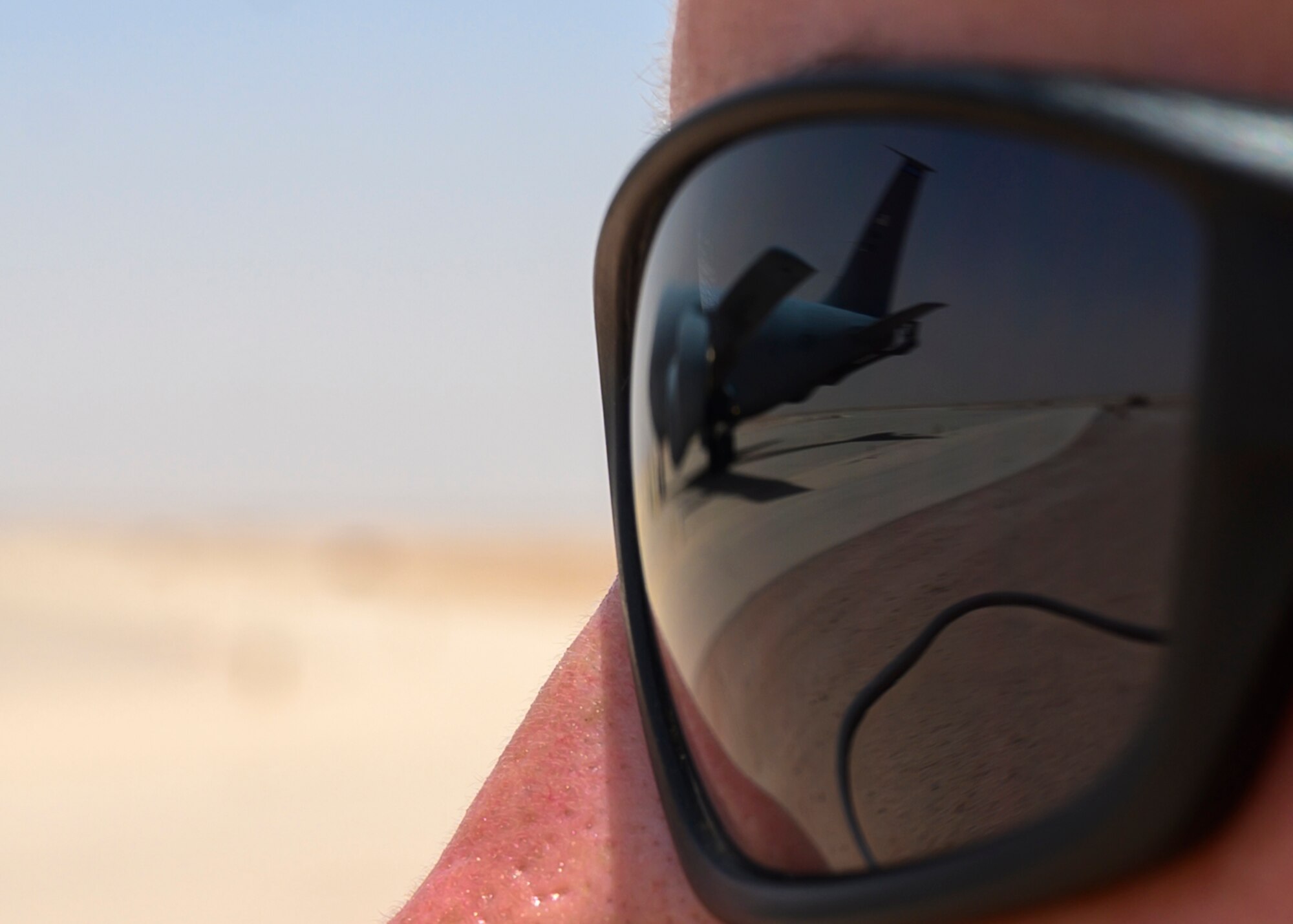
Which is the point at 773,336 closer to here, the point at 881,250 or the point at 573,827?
the point at 881,250

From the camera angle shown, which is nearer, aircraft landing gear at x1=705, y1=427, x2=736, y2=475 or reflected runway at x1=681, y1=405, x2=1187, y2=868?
reflected runway at x1=681, y1=405, x2=1187, y2=868

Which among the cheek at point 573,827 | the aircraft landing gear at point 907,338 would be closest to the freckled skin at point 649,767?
the cheek at point 573,827

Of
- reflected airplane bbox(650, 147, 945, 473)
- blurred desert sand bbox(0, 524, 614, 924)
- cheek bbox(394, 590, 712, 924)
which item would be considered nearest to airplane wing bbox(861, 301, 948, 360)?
reflected airplane bbox(650, 147, 945, 473)

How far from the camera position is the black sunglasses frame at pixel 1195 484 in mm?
397

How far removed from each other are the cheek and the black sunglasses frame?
19 cm

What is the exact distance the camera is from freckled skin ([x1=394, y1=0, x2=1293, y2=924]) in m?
0.45

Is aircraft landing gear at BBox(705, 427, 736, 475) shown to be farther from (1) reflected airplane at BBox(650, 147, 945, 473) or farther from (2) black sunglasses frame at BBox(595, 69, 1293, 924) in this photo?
(2) black sunglasses frame at BBox(595, 69, 1293, 924)

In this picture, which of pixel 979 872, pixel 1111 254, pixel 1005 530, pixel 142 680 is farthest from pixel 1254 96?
pixel 142 680

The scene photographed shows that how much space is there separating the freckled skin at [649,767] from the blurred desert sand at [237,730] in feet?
0.57

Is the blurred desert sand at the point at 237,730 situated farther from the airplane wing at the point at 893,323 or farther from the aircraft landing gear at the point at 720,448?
the airplane wing at the point at 893,323

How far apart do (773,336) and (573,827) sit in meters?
0.36

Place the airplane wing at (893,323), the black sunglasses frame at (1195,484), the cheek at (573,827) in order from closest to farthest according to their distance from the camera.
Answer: the black sunglasses frame at (1195,484) → the airplane wing at (893,323) → the cheek at (573,827)

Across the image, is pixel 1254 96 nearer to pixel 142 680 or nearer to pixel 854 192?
pixel 854 192

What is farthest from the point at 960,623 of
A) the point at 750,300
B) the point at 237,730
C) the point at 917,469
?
the point at 237,730
